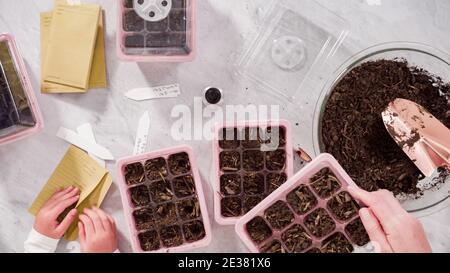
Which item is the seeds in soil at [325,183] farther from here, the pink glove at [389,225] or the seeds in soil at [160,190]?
the seeds in soil at [160,190]

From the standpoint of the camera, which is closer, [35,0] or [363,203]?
[363,203]

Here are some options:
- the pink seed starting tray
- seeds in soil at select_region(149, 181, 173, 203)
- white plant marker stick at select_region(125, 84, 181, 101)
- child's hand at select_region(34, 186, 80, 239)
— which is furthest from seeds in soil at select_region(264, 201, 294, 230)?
child's hand at select_region(34, 186, 80, 239)

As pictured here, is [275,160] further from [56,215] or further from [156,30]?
[56,215]

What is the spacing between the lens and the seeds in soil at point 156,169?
42.8 inches

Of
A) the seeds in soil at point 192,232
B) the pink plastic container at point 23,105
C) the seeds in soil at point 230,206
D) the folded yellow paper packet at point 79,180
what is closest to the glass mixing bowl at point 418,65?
the seeds in soil at point 230,206

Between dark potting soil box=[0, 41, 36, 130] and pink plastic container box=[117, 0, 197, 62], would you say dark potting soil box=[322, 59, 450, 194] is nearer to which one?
pink plastic container box=[117, 0, 197, 62]

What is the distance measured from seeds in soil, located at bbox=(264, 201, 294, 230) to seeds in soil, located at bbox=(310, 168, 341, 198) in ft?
0.25

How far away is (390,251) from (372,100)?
12.5 inches

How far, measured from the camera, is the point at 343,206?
3.45 feet

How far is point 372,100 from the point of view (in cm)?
106

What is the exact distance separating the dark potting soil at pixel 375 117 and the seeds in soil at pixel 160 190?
1.19 feet
